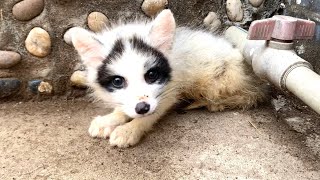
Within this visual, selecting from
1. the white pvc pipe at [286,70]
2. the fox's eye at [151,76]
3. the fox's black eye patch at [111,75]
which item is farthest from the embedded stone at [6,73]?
the white pvc pipe at [286,70]

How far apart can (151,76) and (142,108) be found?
0.19 m

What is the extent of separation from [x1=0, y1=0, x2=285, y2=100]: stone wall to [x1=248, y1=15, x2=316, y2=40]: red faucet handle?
2.06ft

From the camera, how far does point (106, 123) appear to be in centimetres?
176

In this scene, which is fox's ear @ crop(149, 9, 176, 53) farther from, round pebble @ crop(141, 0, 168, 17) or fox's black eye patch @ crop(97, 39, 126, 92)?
round pebble @ crop(141, 0, 168, 17)

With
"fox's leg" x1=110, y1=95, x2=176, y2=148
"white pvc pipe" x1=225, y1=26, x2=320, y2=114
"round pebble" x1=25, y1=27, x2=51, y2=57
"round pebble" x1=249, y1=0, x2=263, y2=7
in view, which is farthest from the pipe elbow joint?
"round pebble" x1=25, y1=27, x2=51, y2=57

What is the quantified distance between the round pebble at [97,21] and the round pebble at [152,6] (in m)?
0.21

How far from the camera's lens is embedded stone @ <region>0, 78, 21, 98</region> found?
6.58ft

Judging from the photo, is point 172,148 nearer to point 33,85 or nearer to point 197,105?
point 197,105

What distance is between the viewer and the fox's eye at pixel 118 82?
1607mm

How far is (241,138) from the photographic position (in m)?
1.68

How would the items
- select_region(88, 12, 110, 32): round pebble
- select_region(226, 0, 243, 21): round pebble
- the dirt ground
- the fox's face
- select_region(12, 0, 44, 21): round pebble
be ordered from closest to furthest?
the dirt ground < the fox's face < select_region(12, 0, 44, 21): round pebble < select_region(88, 12, 110, 32): round pebble < select_region(226, 0, 243, 21): round pebble

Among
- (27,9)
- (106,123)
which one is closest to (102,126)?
(106,123)

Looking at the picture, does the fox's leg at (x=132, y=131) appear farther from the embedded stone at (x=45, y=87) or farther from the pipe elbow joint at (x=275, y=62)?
the embedded stone at (x=45, y=87)

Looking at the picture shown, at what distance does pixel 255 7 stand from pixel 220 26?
0.22 m
